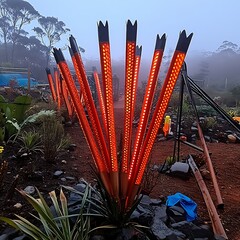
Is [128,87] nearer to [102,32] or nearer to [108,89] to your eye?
[108,89]

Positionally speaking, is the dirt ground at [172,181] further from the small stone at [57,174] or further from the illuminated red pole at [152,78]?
the illuminated red pole at [152,78]

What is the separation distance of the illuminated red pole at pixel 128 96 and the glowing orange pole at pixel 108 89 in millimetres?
68

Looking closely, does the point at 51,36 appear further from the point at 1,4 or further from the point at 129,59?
the point at 129,59

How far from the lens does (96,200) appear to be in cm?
235

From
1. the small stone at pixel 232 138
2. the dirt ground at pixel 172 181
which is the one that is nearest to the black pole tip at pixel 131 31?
the dirt ground at pixel 172 181

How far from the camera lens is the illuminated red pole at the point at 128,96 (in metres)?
1.92

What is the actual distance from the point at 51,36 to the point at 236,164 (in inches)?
1204

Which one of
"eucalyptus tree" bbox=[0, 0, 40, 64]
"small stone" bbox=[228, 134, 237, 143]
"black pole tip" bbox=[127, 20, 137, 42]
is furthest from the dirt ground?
"eucalyptus tree" bbox=[0, 0, 40, 64]

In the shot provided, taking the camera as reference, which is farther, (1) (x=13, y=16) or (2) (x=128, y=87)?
(1) (x=13, y=16)

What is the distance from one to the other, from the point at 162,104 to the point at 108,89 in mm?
450

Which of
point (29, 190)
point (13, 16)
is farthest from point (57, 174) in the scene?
point (13, 16)

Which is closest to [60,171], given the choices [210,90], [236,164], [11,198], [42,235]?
[11,198]

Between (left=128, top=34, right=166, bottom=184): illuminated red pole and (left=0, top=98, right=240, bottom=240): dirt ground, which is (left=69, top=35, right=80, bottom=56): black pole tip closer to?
(left=128, top=34, right=166, bottom=184): illuminated red pole

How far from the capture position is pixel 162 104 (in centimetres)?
206
